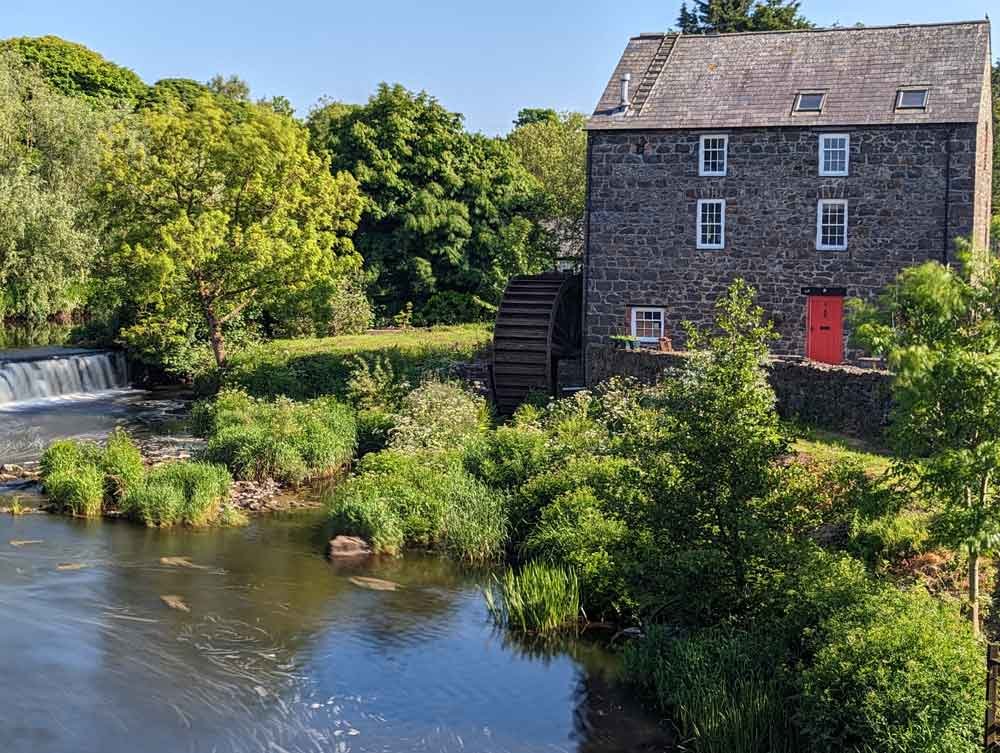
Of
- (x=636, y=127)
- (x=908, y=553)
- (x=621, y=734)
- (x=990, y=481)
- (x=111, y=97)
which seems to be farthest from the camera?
(x=111, y=97)

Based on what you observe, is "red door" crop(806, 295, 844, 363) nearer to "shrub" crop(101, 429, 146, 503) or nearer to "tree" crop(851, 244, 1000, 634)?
"shrub" crop(101, 429, 146, 503)

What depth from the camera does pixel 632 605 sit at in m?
15.5

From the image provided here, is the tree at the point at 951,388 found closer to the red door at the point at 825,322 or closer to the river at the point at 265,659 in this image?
the river at the point at 265,659

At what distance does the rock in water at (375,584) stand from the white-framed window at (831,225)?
16888mm

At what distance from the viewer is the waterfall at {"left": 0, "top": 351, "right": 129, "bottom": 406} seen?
32.5 meters

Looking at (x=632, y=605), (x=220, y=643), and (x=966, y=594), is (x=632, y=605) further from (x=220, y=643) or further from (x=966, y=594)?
(x=220, y=643)

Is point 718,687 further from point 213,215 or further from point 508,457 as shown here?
point 213,215

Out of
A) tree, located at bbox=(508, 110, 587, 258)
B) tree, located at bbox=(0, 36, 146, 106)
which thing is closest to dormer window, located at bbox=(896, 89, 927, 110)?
tree, located at bbox=(508, 110, 587, 258)

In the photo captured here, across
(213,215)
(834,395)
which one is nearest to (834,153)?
(834,395)

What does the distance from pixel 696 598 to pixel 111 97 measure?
66.6 meters

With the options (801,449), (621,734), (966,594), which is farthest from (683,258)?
(621,734)

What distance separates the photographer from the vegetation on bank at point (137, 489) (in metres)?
20.2

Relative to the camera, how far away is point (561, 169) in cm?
5131

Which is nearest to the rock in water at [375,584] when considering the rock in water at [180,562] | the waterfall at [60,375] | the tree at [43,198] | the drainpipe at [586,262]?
the rock in water at [180,562]
